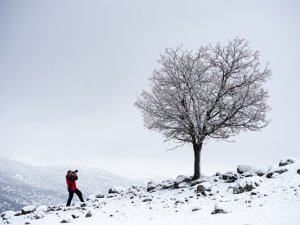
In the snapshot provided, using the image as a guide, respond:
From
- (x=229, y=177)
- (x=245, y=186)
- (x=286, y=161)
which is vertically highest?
(x=286, y=161)

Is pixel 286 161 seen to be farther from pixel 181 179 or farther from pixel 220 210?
pixel 220 210

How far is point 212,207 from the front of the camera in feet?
42.9

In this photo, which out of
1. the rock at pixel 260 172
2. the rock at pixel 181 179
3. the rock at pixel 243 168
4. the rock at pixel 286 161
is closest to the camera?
the rock at pixel 260 172

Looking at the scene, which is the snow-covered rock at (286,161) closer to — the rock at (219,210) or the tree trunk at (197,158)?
the tree trunk at (197,158)

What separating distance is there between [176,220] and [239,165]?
40.1 ft

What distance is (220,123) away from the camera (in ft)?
71.6

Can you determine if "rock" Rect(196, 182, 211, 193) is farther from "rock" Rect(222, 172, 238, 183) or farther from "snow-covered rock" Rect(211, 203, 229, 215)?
"snow-covered rock" Rect(211, 203, 229, 215)

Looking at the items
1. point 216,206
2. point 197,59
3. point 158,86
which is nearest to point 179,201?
point 216,206

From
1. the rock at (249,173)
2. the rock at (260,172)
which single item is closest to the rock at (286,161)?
the rock at (260,172)

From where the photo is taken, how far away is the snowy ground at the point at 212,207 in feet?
34.2

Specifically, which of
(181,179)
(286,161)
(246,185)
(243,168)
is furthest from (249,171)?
(181,179)

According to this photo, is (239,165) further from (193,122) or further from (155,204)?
(155,204)

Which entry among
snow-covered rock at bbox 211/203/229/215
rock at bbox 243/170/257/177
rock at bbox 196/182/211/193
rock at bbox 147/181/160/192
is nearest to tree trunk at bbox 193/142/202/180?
rock at bbox 147/181/160/192

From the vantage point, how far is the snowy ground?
34.2ft
